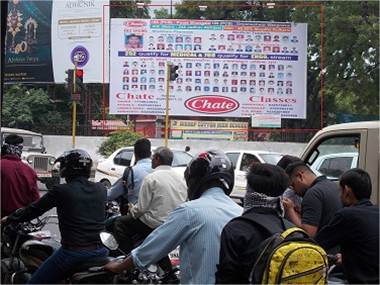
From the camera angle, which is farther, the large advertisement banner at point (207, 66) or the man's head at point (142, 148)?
the large advertisement banner at point (207, 66)

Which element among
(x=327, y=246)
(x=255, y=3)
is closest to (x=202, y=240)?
(x=327, y=246)

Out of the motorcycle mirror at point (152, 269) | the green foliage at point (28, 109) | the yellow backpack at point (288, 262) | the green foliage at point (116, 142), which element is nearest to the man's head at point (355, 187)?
the yellow backpack at point (288, 262)

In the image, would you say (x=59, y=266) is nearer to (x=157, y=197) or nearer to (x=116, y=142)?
(x=157, y=197)

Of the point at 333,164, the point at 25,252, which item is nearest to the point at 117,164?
the point at 333,164

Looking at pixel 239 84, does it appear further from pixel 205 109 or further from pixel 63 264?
pixel 63 264

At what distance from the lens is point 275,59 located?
3039cm

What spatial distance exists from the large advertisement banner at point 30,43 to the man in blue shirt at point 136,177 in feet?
74.9

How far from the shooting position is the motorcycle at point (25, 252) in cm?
546

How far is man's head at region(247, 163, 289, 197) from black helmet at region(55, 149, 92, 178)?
2.03 metres

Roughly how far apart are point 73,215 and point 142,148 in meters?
2.58

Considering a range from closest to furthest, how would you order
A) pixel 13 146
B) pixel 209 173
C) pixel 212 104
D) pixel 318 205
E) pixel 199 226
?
pixel 199 226, pixel 209 173, pixel 318 205, pixel 13 146, pixel 212 104

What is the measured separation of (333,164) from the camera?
6570 mm

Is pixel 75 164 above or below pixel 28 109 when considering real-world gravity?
below

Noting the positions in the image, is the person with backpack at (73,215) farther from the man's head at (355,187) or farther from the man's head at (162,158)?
the man's head at (355,187)
